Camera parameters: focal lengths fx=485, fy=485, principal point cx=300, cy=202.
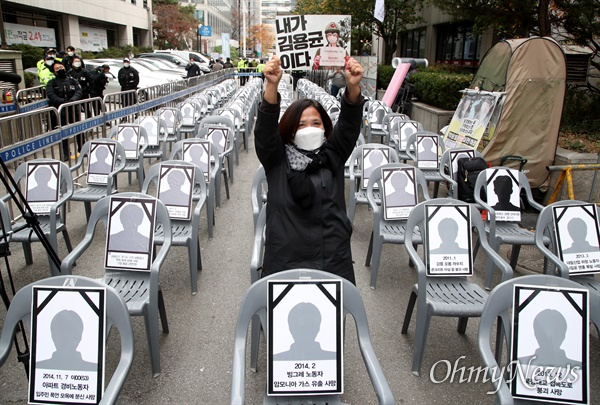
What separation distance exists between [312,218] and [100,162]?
4198mm

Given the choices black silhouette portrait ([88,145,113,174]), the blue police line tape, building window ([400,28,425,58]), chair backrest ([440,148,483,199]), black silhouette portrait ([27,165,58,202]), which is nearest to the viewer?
black silhouette portrait ([27,165,58,202])

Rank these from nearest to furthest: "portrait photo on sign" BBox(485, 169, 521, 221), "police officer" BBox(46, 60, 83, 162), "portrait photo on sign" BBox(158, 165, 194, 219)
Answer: "portrait photo on sign" BBox(158, 165, 194, 219) < "portrait photo on sign" BBox(485, 169, 521, 221) < "police officer" BBox(46, 60, 83, 162)

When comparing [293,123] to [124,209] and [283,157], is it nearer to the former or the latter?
[283,157]

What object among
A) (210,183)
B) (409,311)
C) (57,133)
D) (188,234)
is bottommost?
(409,311)

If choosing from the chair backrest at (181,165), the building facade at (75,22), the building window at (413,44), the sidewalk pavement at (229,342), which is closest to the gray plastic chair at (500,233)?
the sidewalk pavement at (229,342)

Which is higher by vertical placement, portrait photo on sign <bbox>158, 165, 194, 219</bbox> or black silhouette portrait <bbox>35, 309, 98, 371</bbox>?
portrait photo on sign <bbox>158, 165, 194, 219</bbox>

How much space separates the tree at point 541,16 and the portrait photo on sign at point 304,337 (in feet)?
28.6

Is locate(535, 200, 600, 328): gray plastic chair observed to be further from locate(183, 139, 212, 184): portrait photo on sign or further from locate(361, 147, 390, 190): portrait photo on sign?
locate(183, 139, 212, 184): portrait photo on sign

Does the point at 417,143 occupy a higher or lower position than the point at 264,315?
higher

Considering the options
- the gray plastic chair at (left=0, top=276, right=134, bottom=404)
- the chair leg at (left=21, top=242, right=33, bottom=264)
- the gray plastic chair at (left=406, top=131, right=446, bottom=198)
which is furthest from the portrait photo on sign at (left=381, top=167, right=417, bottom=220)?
the chair leg at (left=21, top=242, right=33, bottom=264)

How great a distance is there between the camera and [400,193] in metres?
4.94

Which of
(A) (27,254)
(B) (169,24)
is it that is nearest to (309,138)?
(A) (27,254)

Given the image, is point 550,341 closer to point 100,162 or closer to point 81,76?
point 100,162

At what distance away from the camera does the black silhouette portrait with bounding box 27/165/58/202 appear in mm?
4867
